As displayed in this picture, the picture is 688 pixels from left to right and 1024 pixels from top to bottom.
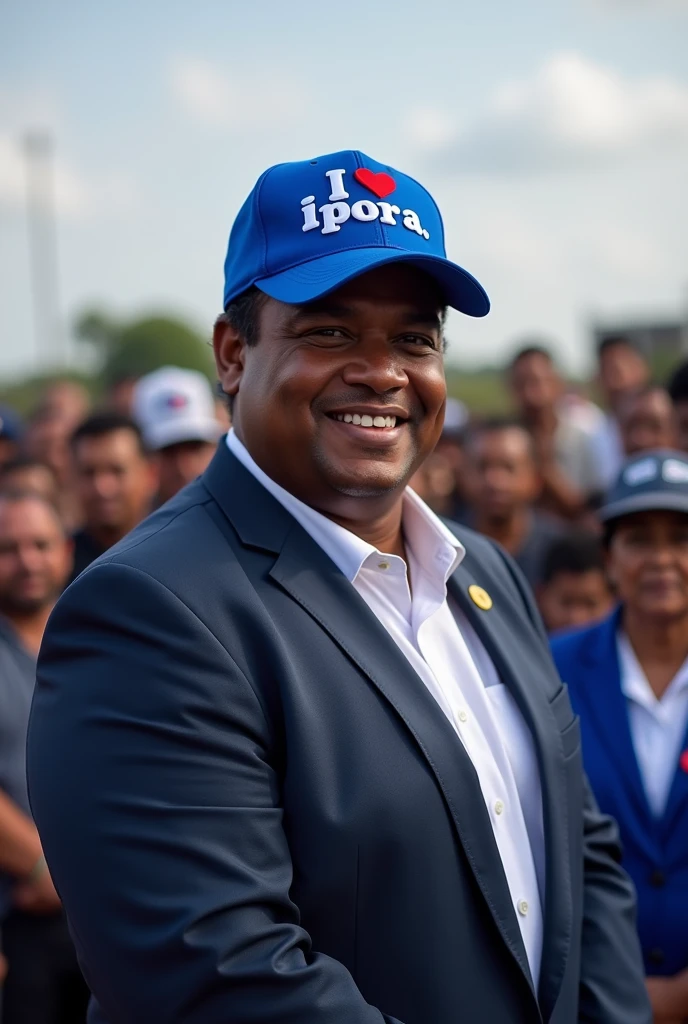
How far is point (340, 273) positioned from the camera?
80.3 inches

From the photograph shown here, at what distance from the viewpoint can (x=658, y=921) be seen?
3.26 m

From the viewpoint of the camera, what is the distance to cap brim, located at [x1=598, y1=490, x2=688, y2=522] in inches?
146

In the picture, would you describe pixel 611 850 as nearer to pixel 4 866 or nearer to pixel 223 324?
pixel 223 324

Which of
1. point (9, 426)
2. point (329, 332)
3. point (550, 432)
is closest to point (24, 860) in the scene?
point (329, 332)

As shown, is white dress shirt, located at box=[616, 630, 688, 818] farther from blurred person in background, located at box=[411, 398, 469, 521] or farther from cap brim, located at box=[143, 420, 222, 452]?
cap brim, located at box=[143, 420, 222, 452]

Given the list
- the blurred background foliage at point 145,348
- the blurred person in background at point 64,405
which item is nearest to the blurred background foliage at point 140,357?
the blurred background foliage at point 145,348

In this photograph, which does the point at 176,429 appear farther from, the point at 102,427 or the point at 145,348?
the point at 145,348

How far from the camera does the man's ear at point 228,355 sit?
2.32 metres

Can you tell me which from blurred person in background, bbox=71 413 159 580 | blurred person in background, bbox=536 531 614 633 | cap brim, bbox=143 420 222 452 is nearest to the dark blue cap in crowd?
cap brim, bbox=143 420 222 452

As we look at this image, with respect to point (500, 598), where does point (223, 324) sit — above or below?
above

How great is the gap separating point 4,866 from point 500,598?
7.53 ft

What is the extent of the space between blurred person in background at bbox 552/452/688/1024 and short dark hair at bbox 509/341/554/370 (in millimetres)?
3937

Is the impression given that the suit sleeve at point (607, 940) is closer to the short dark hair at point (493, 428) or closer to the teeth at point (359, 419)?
the teeth at point (359, 419)

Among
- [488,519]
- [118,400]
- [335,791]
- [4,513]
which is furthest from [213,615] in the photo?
[118,400]
